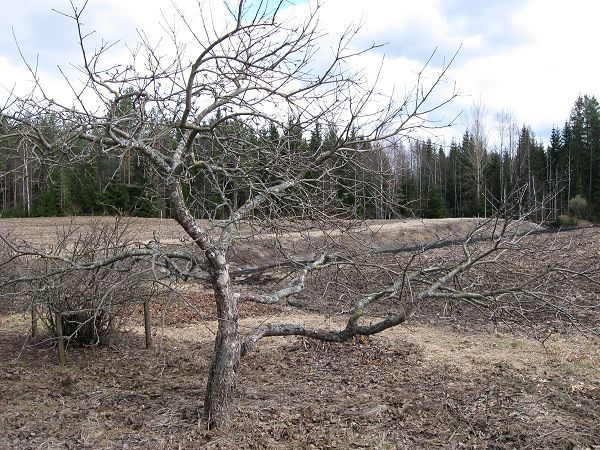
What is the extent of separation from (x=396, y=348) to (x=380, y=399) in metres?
2.35

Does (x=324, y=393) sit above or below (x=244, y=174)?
below

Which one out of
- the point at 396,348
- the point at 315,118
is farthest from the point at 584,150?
the point at 315,118

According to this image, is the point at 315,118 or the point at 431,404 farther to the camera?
the point at 431,404

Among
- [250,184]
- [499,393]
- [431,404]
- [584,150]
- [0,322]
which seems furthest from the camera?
[584,150]

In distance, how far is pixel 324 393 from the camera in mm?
5727

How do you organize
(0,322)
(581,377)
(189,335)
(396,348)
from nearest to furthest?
(581,377) → (396,348) → (189,335) → (0,322)

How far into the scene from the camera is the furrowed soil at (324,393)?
14.9 feet

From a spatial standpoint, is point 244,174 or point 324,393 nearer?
point 244,174

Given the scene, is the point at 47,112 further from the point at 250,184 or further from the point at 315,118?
the point at 315,118

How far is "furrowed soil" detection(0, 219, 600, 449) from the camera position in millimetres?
4543

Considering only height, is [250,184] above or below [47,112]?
below

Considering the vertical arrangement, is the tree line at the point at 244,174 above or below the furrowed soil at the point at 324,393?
above

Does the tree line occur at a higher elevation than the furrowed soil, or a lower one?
higher

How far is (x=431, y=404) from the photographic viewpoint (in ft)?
17.2
